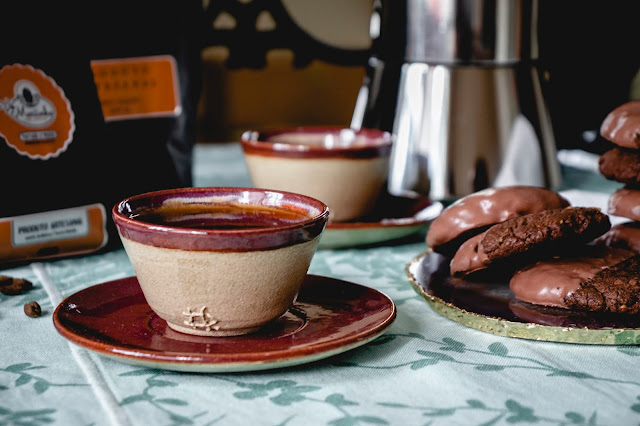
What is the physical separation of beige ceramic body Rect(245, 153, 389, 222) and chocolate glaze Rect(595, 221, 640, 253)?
22 cm

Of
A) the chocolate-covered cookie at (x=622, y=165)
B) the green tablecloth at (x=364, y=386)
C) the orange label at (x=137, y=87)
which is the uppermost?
the orange label at (x=137, y=87)

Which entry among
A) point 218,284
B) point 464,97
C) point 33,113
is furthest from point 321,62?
point 218,284

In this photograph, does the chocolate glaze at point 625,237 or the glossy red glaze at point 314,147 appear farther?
the glossy red glaze at point 314,147

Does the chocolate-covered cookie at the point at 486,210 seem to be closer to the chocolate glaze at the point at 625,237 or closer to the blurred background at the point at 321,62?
the chocolate glaze at the point at 625,237

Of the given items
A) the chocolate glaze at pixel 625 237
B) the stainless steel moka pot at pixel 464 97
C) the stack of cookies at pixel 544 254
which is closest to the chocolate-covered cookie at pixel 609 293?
the stack of cookies at pixel 544 254

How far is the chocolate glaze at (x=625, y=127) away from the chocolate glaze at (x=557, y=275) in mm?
96

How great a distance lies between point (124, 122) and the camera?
28.0 inches

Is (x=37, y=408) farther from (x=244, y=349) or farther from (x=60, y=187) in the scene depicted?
(x=60, y=187)

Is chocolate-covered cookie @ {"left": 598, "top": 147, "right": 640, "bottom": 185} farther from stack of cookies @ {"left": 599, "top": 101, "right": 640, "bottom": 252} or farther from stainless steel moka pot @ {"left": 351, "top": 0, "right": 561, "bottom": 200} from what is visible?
stainless steel moka pot @ {"left": 351, "top": 0, "right": 561, "bottom": 200}

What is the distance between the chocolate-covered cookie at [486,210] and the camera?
0.53 meters

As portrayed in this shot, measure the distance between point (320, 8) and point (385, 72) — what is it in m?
0.33

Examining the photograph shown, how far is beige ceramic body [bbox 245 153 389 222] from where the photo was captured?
697mm

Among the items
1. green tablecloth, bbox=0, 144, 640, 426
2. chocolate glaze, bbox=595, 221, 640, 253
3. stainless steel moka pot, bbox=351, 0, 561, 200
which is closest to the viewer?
green tablecloth, bbox=0, 144, 640, 426

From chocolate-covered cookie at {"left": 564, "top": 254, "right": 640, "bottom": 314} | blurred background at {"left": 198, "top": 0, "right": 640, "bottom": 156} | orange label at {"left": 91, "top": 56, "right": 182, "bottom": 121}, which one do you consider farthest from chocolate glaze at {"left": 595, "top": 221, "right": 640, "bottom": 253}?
blurred background at {"left": 198, "top": 0, "right": 640, "bottom": 156}
